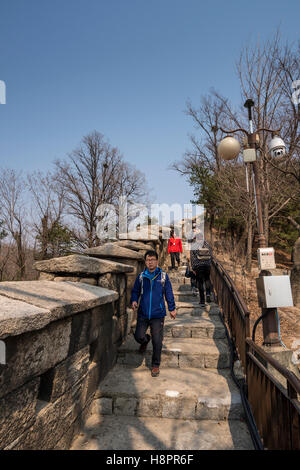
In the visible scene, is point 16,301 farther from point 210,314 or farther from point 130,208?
point 130,208

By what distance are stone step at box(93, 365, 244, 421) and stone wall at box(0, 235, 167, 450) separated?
0.22 metres

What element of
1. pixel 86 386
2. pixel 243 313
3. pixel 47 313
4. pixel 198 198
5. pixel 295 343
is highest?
pixel 198 198

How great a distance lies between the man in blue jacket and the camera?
3.75 meters

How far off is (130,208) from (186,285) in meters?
17.8

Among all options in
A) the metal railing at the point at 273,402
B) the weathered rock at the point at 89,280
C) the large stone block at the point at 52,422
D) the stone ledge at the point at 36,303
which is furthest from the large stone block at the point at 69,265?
the metal railing at the point at 273,402

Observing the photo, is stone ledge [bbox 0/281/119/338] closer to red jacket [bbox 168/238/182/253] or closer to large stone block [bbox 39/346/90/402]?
large stone block [bbox 39/346/90/402]

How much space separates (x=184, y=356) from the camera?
4004 millimetres

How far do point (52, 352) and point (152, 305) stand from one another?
6.18 feet

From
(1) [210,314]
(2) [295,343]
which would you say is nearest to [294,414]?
(1) [210,314]

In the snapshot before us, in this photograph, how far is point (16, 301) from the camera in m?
1.81

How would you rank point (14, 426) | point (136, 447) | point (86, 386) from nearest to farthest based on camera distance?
point (14, 426)
point (136, 447)
point (86, 386)

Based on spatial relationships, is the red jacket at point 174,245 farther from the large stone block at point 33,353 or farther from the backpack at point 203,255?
the large stone block at point 33,353

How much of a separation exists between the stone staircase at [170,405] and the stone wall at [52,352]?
0.23 meters

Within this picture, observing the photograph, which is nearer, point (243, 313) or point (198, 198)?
point (243, 313)
